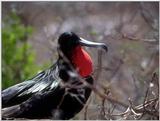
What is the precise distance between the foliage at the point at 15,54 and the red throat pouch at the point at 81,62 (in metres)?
1.93

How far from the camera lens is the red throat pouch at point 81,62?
3029 mm

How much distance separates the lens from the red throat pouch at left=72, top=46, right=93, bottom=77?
9.94 ft

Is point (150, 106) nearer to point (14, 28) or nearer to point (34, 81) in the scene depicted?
point (34, 81)

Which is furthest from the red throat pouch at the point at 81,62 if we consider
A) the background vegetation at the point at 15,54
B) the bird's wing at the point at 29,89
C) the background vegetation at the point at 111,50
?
the background vegetation at the point at 15,54

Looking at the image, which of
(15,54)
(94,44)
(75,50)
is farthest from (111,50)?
(94,44)

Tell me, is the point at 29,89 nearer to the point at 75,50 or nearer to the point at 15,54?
the point at 75,50

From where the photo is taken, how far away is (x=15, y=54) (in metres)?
5.30

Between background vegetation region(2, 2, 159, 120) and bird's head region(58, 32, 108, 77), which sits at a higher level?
bird's head region(58, 32, 108, 77)

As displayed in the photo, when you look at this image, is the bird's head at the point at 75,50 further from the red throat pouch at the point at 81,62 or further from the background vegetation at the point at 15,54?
the background vegetation at the point at 15,54

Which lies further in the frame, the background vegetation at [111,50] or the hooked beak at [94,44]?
the background vegetation at [111,50]

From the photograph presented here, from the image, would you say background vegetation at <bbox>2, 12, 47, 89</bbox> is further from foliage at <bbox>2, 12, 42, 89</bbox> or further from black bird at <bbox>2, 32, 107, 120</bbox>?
black bird at <bbox>2, 32, 107, 120</bbox>

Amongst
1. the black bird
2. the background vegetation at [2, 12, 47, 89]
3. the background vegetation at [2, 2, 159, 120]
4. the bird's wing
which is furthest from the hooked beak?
the background vegetation at [2, 12, 47, 89]

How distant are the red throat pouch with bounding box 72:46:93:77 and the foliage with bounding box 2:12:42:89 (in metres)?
1.93

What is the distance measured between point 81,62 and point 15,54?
7.55ft
